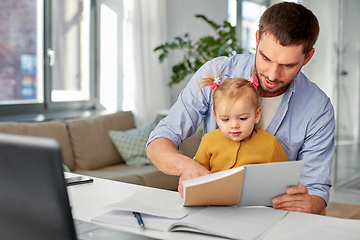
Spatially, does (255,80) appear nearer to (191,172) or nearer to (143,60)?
(191,172)

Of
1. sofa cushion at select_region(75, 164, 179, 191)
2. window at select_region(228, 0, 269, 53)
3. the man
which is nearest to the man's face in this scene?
the man

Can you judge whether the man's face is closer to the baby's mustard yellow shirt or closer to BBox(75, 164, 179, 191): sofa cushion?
the baby's mustard yellow shirt

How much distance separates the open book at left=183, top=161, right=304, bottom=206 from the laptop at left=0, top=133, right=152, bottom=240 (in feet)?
1.37

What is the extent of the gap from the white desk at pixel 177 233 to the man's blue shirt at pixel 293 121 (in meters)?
0.28

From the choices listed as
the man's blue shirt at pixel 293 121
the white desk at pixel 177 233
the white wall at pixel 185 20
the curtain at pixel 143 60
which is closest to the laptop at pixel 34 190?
the white desk at pixel 177 233

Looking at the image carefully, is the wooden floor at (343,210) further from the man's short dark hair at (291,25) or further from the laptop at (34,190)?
the laptop at (34,190)

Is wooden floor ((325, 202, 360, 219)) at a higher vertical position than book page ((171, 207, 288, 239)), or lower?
lower

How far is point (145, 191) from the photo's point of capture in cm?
124

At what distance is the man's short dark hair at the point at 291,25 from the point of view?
4.15ft

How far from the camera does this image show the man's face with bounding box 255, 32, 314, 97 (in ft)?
4.23

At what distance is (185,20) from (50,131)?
2304mm

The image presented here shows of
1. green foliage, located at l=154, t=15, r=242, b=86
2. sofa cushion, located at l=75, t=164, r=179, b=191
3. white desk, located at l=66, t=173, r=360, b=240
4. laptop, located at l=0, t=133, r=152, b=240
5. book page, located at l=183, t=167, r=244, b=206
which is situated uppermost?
green foliage, located at l=154, t=15, r=242, b=86

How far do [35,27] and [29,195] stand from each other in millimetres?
3382

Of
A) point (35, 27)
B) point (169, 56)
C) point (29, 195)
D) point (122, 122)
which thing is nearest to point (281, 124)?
point (29, 195)
